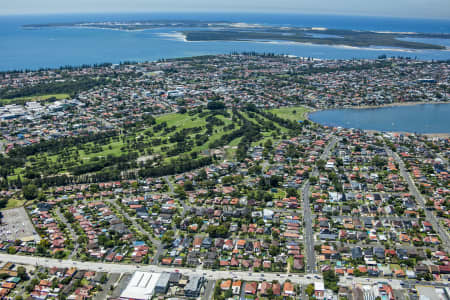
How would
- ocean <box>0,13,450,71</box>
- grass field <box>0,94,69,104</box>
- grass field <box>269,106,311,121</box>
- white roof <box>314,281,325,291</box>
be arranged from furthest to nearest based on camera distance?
ocean <box>0,13,450,71</box>, grass field <box>0,94,69,104</box>, grass field <box>269,106,311,121</box>, white roof <box>314,281,325,291</box>

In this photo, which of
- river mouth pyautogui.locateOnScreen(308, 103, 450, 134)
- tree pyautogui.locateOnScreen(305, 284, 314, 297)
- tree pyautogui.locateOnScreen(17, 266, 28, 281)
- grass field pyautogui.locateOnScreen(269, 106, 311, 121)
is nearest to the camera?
tree pyautogui.locateOnScreen(305, 284, 314, 297)

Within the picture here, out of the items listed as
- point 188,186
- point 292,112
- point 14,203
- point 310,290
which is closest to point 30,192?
point 14,203

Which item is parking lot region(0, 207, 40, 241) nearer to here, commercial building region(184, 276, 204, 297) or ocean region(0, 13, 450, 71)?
commercial building region(184, 276, 204, 297)

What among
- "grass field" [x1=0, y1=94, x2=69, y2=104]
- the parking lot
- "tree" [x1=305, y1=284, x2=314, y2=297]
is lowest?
the parking lot

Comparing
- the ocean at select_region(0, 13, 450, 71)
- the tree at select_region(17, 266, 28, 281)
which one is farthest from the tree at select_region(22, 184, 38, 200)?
the ocean at select_region(0, 13, 450, 71)

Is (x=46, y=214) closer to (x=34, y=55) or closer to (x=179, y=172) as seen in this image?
(x=179, y=172)

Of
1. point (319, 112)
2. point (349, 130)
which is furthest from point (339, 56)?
point (349, 130)
